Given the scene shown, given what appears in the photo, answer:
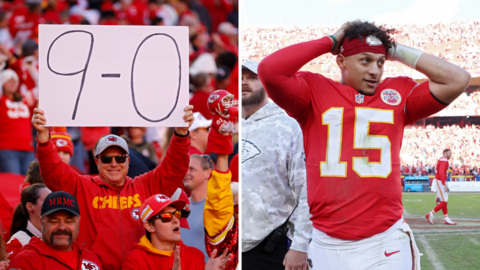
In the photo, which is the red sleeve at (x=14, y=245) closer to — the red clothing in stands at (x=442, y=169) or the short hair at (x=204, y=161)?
the short hair at (x=204, y=161)

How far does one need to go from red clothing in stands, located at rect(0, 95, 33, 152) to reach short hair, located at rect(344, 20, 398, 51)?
3268 millimetres

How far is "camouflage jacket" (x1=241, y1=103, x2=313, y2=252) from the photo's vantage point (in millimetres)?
2572

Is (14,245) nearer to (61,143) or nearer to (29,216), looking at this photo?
(29,216)

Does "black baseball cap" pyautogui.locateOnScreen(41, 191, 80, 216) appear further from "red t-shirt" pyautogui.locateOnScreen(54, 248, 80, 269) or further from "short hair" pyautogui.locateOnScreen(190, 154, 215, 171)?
"short hair" pyautogui.locateOnScreen(190, 154, 215, 171)

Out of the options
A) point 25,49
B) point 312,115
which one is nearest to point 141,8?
point 25,49

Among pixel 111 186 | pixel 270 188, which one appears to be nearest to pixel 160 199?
pixel 111 186

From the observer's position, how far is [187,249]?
2170mm

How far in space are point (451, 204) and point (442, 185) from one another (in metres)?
0.15

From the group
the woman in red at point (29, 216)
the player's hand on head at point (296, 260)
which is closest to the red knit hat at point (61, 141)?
the woman in red at point (29, 216)

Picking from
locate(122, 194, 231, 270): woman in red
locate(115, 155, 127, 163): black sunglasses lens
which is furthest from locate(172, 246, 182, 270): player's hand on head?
locate(115, 155, 127, 163): black sunglasses lens

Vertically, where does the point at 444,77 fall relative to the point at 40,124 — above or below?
above

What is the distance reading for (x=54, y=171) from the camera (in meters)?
2.12

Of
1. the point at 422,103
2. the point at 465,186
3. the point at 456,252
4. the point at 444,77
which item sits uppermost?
the point at 444,77

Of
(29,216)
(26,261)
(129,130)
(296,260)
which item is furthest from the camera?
(129,130)
